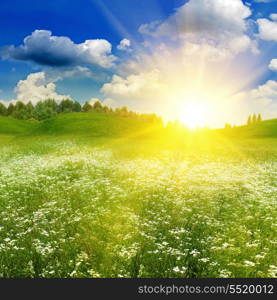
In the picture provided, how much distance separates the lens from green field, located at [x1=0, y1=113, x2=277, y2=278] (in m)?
10.6

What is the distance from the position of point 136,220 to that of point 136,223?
43cm

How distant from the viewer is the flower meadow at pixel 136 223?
10586 mm

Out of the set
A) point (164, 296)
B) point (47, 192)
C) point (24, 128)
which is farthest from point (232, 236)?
point (24, 128)

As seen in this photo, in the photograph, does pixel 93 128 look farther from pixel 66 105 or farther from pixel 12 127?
pixel 66 105

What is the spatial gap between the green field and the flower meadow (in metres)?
0.04

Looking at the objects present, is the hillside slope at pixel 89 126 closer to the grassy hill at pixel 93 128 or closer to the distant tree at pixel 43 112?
the grassy hill at pixel 93 128

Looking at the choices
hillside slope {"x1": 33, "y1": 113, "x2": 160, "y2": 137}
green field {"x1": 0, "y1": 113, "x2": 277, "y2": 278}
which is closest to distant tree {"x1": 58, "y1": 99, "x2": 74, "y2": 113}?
hillside slope {"x1": 33, "y1": 113, "x2": 160, "y2": 137}

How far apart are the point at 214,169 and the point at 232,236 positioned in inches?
655

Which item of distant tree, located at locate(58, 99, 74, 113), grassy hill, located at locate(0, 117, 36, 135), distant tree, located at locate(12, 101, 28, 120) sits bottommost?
grassy hill, located at locate(0, 117, 36, 135)

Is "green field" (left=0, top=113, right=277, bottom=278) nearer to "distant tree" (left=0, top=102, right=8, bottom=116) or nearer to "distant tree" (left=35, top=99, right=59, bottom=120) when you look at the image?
"distant tree" (left=35, top=99, right=59, bottom=120)

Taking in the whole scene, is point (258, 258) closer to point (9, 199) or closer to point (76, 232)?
point (76, 232)

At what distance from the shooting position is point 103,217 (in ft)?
49.9

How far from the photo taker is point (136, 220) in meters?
14.7

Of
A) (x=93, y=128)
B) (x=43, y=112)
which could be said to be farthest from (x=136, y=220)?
(x=43, y=112)
